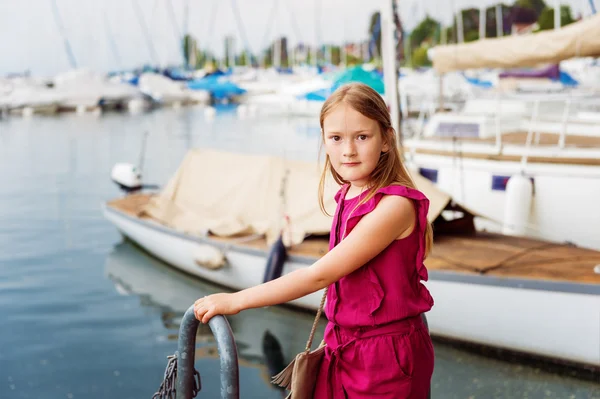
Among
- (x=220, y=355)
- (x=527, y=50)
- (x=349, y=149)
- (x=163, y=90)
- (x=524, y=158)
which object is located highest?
(x=527, y=50)

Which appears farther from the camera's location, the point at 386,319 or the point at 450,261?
the point at 450,261

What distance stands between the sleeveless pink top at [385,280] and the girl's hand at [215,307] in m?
0.33

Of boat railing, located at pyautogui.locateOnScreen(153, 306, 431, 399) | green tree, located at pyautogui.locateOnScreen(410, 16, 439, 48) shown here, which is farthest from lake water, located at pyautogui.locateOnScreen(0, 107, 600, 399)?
green tree, located at pyautogui.locateOnScreen(410, 16, 439, 48)

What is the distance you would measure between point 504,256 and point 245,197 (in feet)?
14.1

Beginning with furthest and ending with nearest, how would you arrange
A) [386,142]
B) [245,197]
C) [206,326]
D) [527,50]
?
[527,50] < [245,197] < [206,326] < [386,142]

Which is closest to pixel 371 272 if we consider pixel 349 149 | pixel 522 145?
pixel 349 149

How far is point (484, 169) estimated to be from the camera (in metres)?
11.6

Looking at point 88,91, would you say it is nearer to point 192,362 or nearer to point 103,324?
point 103,324

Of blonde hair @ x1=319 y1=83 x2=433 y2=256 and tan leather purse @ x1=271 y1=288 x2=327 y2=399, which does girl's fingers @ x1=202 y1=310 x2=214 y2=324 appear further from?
blonde hair @ x1=319 y1=83 x2=433 y2=256

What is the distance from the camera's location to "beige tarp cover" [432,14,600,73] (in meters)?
9.71

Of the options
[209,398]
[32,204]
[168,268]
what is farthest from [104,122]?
[209,398]

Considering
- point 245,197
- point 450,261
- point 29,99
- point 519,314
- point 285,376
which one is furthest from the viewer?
point 29,99

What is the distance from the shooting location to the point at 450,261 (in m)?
7.52

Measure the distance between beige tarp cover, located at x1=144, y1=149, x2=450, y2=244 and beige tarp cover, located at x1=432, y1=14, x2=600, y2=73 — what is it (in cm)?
338
